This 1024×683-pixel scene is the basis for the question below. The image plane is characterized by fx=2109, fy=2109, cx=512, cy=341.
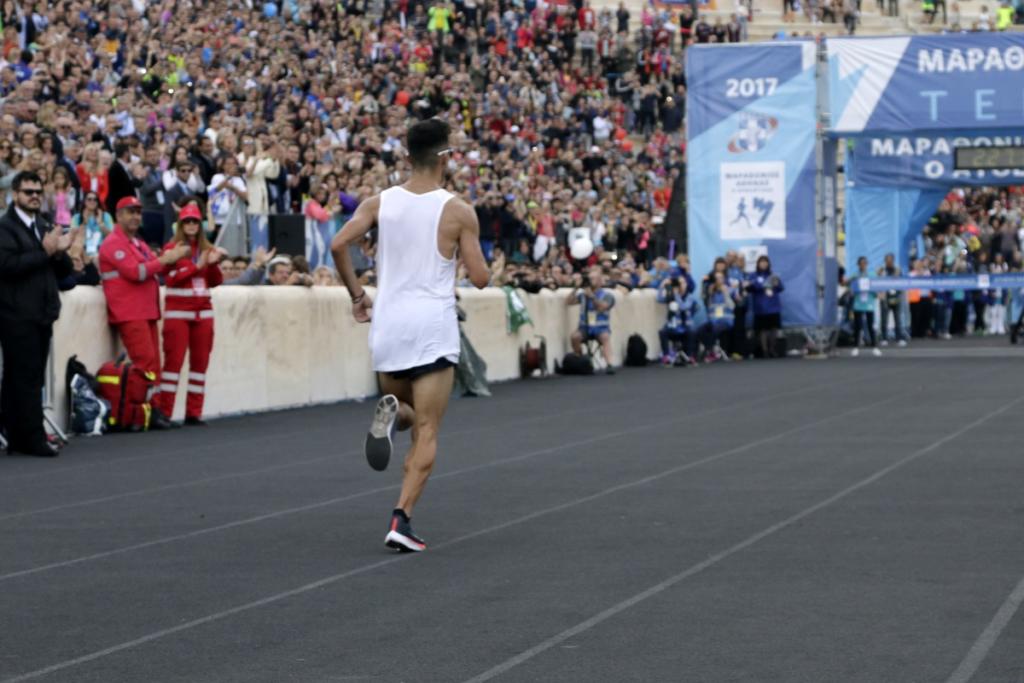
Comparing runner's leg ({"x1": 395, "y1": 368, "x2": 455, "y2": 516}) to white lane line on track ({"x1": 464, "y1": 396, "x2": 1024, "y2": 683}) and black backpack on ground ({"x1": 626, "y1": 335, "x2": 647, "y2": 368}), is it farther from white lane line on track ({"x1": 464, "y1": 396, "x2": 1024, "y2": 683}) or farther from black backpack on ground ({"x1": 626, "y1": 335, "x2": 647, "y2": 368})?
black backpack on ground ({"x1": 626, "y1": 335, "x2": 647, "y2": 368})

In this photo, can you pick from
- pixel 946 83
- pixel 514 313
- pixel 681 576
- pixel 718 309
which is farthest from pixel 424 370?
pixel 946 83

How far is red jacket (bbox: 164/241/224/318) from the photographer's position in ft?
62.0

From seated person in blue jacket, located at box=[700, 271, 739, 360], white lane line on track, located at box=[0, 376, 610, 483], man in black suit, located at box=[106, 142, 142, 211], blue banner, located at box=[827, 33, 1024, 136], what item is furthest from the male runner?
blue banner, located at box=[827, 33, 1024, 136]

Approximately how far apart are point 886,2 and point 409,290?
51960mm

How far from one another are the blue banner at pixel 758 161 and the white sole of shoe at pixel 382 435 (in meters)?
25.4

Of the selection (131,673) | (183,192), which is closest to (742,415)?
(183,192)

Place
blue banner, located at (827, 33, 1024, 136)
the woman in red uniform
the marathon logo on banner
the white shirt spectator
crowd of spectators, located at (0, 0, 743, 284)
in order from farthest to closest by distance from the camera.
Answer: the marathon logo on banner, blue banner, located at (827, 33, 1024, 136), the white shirt spectator, crowd of spectators, located at (0, 0, 743, 284), the woman in red uniform

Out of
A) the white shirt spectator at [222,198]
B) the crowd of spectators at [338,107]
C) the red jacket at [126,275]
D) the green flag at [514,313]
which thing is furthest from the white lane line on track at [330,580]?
the green flag at [514,313]

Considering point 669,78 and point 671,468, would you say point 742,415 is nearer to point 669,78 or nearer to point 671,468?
point 671,468

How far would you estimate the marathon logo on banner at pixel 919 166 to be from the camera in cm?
3791

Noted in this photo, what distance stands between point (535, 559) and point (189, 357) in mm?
10429

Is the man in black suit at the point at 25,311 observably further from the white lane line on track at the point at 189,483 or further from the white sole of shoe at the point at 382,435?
the white sole of shoe at the point at 382,435

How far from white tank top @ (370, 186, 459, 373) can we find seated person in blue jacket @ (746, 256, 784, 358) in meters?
24.3

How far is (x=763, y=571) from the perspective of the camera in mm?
8711
